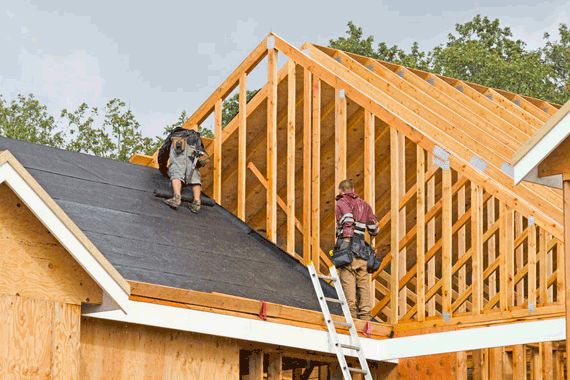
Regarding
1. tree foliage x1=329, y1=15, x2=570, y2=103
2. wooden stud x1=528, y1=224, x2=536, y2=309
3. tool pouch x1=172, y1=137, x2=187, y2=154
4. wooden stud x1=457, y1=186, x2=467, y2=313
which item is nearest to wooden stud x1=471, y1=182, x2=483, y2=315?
wooden stud x1=528, y1=224, x2=536, y2=309

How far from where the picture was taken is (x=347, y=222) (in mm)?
16781

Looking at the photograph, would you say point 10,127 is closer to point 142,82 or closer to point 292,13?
point 142,82

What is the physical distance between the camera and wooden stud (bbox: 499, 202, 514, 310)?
15.6m

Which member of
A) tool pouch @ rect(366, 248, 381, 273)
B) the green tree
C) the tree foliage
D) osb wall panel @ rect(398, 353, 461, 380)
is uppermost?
the tree foliage

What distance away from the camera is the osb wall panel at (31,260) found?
12.2m

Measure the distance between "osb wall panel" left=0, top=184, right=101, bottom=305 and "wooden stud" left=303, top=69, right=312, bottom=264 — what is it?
5789mm

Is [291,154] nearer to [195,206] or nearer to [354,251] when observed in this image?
[195,206]

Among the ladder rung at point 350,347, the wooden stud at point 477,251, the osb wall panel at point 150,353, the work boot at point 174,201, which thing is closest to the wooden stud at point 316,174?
the work boot at point 174,201

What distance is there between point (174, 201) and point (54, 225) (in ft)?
16.0

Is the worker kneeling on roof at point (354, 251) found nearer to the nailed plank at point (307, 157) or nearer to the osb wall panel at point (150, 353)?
the nailed plank at point (307, 157)

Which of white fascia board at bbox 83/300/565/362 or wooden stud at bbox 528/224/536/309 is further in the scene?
wooden stud at bbox 528/224/536/309

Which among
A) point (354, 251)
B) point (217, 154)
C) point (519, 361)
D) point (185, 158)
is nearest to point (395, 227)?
point (354, 251)

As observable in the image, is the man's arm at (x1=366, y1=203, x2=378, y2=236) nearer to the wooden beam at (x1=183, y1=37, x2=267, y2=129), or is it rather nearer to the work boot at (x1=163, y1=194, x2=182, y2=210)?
the work boot at (x1=163, y1=194, x2=182, y2=210)

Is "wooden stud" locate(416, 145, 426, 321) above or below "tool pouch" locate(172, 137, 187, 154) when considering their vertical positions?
below
